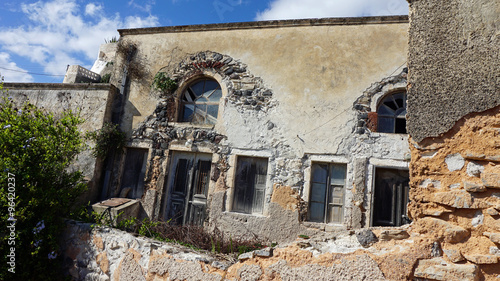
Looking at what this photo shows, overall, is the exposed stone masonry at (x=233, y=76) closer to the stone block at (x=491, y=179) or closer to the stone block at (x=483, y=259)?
the stone block at (x=491, y=179)

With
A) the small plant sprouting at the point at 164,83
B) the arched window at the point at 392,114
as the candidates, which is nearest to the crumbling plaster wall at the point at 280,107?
the small plant sprouting at the point at 164,83

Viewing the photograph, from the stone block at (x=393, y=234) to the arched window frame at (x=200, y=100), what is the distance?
5.56m

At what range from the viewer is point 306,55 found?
23.4 ft

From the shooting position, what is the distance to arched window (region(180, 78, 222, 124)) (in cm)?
779

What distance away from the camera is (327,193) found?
667cm

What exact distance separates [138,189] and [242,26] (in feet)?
14.7

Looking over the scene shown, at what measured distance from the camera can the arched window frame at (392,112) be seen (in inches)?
261

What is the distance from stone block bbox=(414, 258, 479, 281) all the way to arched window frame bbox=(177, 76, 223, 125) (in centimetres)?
584

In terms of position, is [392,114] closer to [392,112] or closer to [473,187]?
[392,112]

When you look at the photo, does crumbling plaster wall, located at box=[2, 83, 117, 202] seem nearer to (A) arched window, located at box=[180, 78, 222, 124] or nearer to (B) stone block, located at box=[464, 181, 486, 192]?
(A) arched window, located at box=[180, 78, 222, 124]

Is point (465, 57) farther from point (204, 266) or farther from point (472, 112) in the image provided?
point (204, 266)

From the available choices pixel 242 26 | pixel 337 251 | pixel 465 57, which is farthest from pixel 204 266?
pixel 242 26

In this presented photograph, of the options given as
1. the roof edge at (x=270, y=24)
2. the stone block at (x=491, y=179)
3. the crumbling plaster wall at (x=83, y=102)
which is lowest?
the stone block at (x=491, y=179)

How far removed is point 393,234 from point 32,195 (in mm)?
3943
